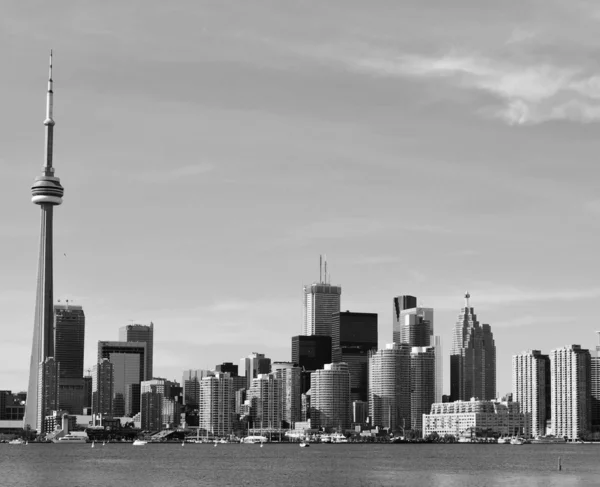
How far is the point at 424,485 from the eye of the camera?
18325 cm

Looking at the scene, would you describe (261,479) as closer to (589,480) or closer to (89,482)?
(89,482)

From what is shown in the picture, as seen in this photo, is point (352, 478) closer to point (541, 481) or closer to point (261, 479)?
point (261, 479)

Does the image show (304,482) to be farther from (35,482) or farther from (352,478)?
(35,482)

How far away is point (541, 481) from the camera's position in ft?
634

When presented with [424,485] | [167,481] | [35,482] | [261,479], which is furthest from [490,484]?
[35,482]

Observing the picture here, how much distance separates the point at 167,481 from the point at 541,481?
194 feet

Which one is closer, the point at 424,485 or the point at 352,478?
the point at 424,485

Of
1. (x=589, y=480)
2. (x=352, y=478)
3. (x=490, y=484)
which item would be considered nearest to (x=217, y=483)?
(x=352, y=478)

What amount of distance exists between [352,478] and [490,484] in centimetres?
2425

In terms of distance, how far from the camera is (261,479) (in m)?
197

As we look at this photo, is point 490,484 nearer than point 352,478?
Yes

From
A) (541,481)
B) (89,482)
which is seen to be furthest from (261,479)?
(541,481)

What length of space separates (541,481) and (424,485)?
22006 mm

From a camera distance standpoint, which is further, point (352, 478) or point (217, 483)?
point (352, 478)
